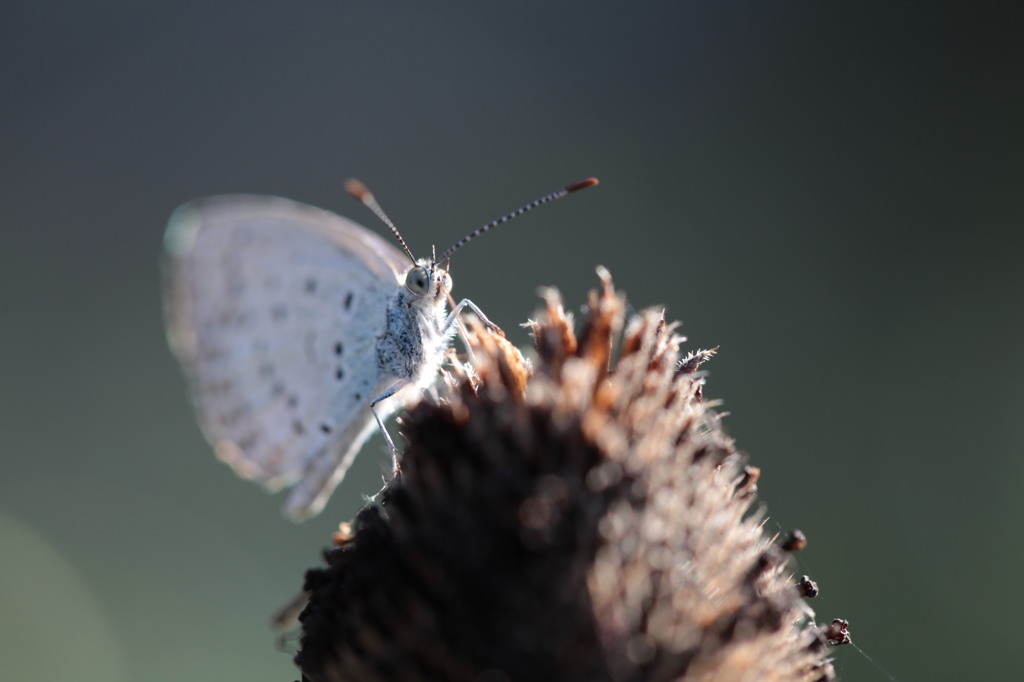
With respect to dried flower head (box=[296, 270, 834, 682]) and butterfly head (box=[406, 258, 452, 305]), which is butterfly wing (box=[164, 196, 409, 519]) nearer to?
butterfly head (box=[406, 258, 452, 305])

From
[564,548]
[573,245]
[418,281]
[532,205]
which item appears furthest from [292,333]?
[573,245]

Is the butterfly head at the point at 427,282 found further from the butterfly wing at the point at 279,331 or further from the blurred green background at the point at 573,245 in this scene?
the blurred green background at the point at 573,245

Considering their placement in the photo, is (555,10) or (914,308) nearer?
(914,308)

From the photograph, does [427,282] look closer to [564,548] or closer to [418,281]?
[418,281]

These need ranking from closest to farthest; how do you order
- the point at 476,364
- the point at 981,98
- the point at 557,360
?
1. the point at 557,360
2. the point at 476,364
3. the point at 981,98

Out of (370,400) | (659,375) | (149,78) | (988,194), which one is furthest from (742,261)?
(149,78)

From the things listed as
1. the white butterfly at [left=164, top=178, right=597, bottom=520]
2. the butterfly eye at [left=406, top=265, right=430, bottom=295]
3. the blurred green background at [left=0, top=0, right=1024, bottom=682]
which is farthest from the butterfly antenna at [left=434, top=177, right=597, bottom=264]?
the blurred green background at [left=0, top=0, right=1024, bottom=682]

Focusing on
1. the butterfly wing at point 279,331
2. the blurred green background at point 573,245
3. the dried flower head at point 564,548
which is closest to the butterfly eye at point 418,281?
the butterfly wing at point 279,331

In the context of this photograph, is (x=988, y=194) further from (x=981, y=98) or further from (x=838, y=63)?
(x=838, y=63)
